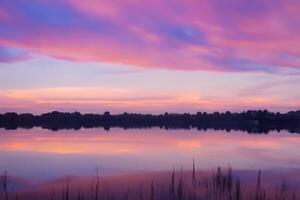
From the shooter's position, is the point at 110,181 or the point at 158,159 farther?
the point at 158,159

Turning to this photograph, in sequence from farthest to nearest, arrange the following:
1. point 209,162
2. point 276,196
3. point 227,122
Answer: point 227,122 < point 209,162 < point 276,196

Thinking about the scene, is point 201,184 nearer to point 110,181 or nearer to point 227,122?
point 110,181

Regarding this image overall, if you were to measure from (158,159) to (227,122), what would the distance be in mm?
162138

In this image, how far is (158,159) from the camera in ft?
Result: 120

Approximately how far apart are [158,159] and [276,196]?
19.7m

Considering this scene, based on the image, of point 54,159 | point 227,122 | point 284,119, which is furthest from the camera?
point 227,122

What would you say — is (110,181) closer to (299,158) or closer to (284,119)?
(299,158)

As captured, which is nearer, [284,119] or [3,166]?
[3,166]

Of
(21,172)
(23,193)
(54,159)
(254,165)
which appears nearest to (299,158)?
(254,165)

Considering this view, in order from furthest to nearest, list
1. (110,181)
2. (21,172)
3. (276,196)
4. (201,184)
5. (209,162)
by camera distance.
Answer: (209,162), (21,172), (110,181), (201,184), (276,196)

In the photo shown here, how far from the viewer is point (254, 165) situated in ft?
104

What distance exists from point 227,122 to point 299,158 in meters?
159

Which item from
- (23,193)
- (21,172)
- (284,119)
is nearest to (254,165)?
(21,172)

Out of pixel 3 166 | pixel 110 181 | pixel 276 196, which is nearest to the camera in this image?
pixel 276 196
